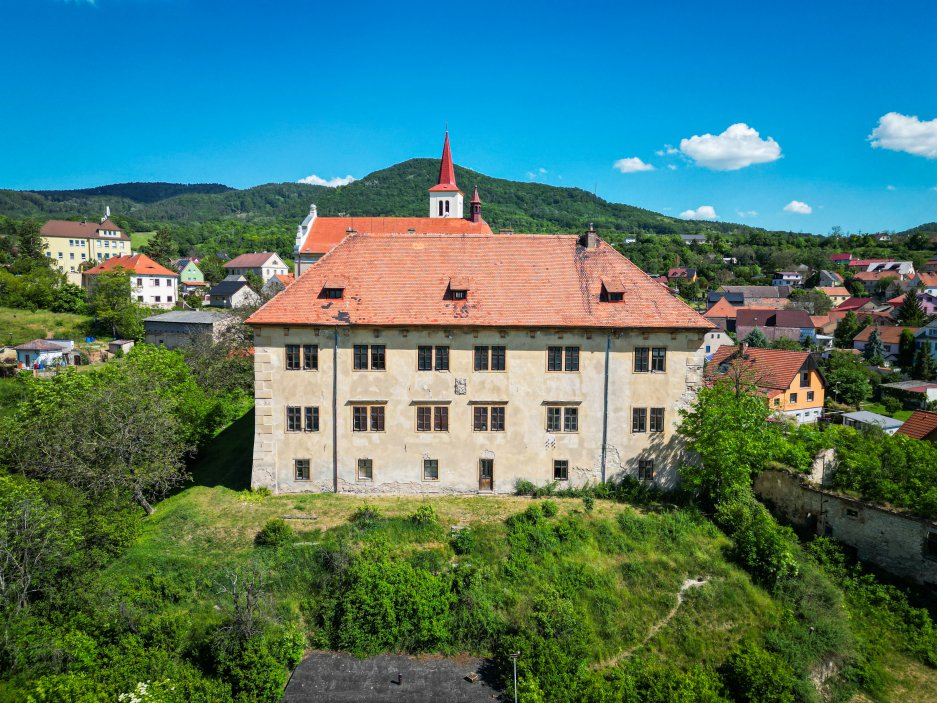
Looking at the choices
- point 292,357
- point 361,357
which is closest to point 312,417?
point 292,357

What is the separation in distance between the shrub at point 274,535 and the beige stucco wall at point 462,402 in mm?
4136

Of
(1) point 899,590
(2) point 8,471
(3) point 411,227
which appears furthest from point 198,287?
(1) point 899,590

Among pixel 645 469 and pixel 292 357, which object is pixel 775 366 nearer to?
pixel 645 469

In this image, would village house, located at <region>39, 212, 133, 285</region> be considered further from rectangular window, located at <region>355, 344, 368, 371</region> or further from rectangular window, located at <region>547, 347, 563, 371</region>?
rectangular window, located at <region>547, 347, 563, 371</region>

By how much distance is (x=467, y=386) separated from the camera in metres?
28.4

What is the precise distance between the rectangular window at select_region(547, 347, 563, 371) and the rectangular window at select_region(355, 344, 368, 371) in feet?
30.2

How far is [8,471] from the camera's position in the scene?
28.8 meters

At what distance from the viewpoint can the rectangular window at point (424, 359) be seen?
2836 cm

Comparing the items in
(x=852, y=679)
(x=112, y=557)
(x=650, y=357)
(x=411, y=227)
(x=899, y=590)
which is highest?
(x=411, y=227)

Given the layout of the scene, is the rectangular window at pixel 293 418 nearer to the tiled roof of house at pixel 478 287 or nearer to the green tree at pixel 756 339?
the tiled roof of house at pixel 478 287

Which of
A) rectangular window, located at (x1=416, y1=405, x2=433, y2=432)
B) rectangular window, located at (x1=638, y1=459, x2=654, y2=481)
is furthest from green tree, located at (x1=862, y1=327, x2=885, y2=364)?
rectangular window, located at (x1=416, y1=405, x2=433, y2=432)

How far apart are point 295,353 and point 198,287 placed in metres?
102

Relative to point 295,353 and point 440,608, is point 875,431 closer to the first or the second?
point 440,608

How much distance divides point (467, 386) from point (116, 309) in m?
68.3
